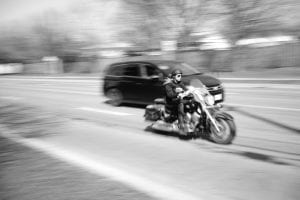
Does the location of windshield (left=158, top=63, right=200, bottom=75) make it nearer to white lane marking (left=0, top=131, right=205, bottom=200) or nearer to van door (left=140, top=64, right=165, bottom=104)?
van door (left=140, top=64, right=165, bottom=104)

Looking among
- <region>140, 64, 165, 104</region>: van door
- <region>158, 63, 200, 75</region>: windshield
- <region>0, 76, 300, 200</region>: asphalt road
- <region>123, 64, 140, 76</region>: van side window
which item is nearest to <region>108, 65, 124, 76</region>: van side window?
<region>123, 64, 140, 76</region>: van side window

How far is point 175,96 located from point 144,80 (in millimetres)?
4121

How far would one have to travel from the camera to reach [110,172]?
467cm

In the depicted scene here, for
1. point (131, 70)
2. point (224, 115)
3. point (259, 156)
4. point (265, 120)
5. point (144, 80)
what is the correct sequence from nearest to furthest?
point (259, 156)
point (224, 115)
point (265, 120)
point (144, 80)
point (131, 70)

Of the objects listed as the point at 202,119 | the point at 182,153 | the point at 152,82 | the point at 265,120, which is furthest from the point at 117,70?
the point at 182,153

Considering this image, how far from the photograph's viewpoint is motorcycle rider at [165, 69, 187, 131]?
6.31 meters

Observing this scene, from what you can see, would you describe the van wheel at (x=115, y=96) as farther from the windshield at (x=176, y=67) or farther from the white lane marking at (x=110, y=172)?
the white lane marking at (x=110, y=172)

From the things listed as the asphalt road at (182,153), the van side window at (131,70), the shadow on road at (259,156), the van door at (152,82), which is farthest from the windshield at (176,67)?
the shadow on road at (259,156)

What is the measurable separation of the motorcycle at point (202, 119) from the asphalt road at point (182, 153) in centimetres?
21

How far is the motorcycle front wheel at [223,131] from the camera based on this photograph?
18.9ft

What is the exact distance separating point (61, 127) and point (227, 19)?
19.5 metres

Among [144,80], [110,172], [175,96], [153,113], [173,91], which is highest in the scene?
[144,80]

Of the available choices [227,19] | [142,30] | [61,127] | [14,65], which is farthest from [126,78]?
[14,65]

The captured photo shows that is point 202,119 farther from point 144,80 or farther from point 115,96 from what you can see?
point 115,96
